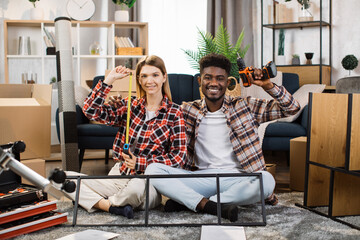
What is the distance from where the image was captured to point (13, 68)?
15.3 ft

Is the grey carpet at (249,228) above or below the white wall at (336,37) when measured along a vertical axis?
below

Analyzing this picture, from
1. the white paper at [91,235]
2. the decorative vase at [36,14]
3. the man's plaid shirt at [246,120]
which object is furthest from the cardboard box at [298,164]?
the decorative vase at [36,14]

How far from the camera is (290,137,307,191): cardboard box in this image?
240cm

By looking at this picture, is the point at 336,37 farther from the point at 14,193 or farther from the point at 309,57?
the point at 14,193

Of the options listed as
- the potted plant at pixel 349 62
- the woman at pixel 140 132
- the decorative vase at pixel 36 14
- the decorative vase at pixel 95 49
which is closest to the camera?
the woman at pixel 140 132

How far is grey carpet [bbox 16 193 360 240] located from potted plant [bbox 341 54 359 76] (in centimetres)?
244

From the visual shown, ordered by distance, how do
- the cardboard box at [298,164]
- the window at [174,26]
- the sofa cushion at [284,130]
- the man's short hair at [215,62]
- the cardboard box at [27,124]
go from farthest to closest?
the window at [174,26] < the sofa cushion at [284,130] < the cardboard box at [298,164] < the cardboard box at [27,124] < the man's short hair at [215,62]

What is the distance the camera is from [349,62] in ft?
13.2

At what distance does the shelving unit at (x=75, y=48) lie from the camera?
437cm

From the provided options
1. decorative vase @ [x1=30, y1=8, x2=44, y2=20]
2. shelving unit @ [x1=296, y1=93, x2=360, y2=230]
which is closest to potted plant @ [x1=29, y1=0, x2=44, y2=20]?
decorative vase @ [x1=30, y1=8, x2=44, y2=20]

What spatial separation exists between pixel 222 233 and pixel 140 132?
0.67 m

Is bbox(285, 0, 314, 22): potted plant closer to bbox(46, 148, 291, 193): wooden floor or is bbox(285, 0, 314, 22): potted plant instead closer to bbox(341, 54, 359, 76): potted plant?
bbox(341, 54, 359, 76): potted plant

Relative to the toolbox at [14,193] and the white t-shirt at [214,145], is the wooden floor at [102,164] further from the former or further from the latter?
the toolbox at [14,193]

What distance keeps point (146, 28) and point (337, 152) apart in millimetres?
2882
